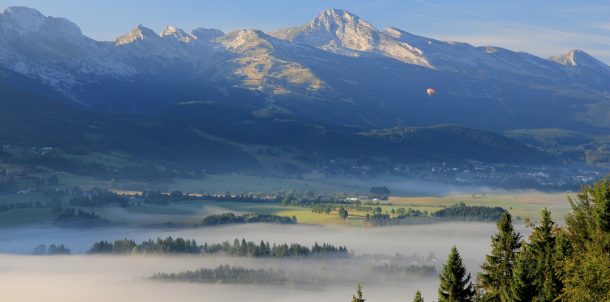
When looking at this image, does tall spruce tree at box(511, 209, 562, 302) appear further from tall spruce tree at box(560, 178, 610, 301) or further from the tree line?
tall spruce tree at box(560, 178, 610, 301)

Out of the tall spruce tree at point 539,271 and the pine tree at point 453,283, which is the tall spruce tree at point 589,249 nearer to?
the tall spruce tree at point 539,271

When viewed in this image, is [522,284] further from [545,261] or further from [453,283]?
[545,261]

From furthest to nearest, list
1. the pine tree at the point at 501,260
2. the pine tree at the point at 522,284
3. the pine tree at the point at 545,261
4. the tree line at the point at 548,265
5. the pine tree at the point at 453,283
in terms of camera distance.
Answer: the pine tree at the point at 501,260 → the pine tree at the point at 545,261 → the pine tree at the point at 522,284 → the pine tree at the point at 453,283 → the tree line at the point at 548,265

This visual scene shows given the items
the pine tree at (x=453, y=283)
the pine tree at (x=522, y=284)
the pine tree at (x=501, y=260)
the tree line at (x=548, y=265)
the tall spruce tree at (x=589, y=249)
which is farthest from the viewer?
the pine tree at (x=501, y=260)

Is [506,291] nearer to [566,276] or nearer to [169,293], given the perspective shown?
[566,276]

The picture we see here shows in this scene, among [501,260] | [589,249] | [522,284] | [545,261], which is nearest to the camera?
[522,284]

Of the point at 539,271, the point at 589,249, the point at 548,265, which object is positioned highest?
the point at 589,249

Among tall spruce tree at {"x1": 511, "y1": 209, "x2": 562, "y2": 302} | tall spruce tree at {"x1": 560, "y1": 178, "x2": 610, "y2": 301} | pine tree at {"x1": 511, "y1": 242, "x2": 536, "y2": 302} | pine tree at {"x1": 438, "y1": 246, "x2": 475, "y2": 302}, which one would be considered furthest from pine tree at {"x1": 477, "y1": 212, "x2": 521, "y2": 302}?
pine tree at {"x1": 438, "y1": 246, "x2": 475, "y2": 302}

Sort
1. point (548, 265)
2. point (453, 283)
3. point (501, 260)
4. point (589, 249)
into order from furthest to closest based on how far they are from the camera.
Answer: point (501, 260) < point (548, 265) < point (589, 249) < point (453, 283)

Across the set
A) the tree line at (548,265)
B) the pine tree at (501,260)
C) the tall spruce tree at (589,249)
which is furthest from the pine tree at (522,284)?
the pine tree at (501,260)

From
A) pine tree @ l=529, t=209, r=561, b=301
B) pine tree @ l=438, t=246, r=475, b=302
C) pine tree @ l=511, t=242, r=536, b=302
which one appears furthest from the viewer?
pine tree @ l=529, t=209, r=561, b=301

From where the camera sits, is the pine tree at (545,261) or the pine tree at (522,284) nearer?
the pine tree at (522,284)

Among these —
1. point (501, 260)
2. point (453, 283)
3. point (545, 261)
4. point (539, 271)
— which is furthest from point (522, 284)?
point (501, 260)

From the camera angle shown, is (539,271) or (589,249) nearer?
(589,249)
